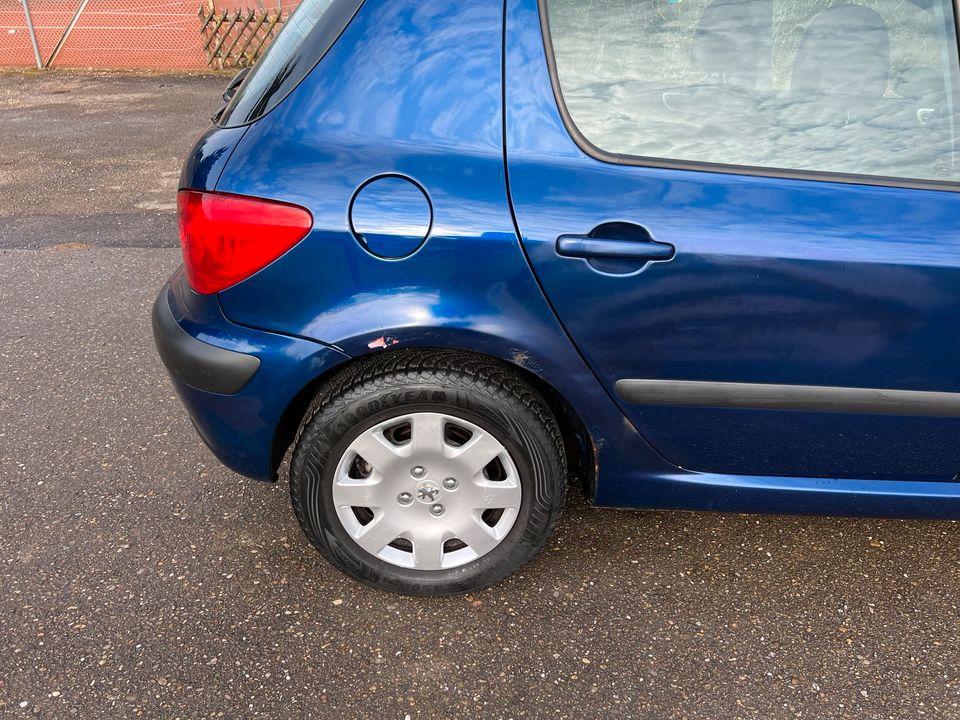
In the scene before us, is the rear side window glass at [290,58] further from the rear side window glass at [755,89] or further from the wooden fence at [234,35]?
the wooden fence at [234,35]

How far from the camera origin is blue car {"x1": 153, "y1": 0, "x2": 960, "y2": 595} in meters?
1.83

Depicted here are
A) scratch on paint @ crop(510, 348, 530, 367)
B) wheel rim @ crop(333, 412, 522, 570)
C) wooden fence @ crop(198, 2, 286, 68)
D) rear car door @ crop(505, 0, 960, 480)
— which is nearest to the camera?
rear car door @ crop(505, 0, 960, 480)

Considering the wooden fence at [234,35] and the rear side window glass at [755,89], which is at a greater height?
the rear side window glass at [755,89]

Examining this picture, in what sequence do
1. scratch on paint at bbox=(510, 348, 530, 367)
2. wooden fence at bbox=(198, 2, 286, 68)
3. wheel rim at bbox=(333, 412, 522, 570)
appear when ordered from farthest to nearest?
wooden fence at bbox=(198, 2, 286, 68) → wheel rim at bbox=(333, 412, 522, 570) → scratch on paint at bbox=(510, 348, 530, 367)

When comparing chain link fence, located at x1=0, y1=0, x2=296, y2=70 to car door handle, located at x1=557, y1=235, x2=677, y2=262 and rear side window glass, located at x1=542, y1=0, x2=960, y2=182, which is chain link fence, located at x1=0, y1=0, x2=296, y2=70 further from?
car door handle, located at x1=557, y1=235, x2=677, y2=262

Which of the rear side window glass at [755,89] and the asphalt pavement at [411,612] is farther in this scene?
the asphalt pavement at [411,612]

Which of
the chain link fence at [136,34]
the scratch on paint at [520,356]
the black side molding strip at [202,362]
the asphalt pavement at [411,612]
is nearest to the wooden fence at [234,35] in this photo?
the chain link fence at [136,34]

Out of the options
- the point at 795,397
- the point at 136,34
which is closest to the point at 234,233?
the point at 795,397

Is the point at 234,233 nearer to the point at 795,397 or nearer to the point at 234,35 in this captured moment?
the point at 795,397

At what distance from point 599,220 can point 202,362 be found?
1.00m

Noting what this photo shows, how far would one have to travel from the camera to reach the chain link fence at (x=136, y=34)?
10.7 metres

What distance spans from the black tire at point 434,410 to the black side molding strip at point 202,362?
0.19 meters

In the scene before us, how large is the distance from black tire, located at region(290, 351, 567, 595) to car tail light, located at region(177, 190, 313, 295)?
1.11 feet

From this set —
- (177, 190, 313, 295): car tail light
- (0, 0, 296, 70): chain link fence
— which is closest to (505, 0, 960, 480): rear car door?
(177, 190, 313, 295): car tail light
